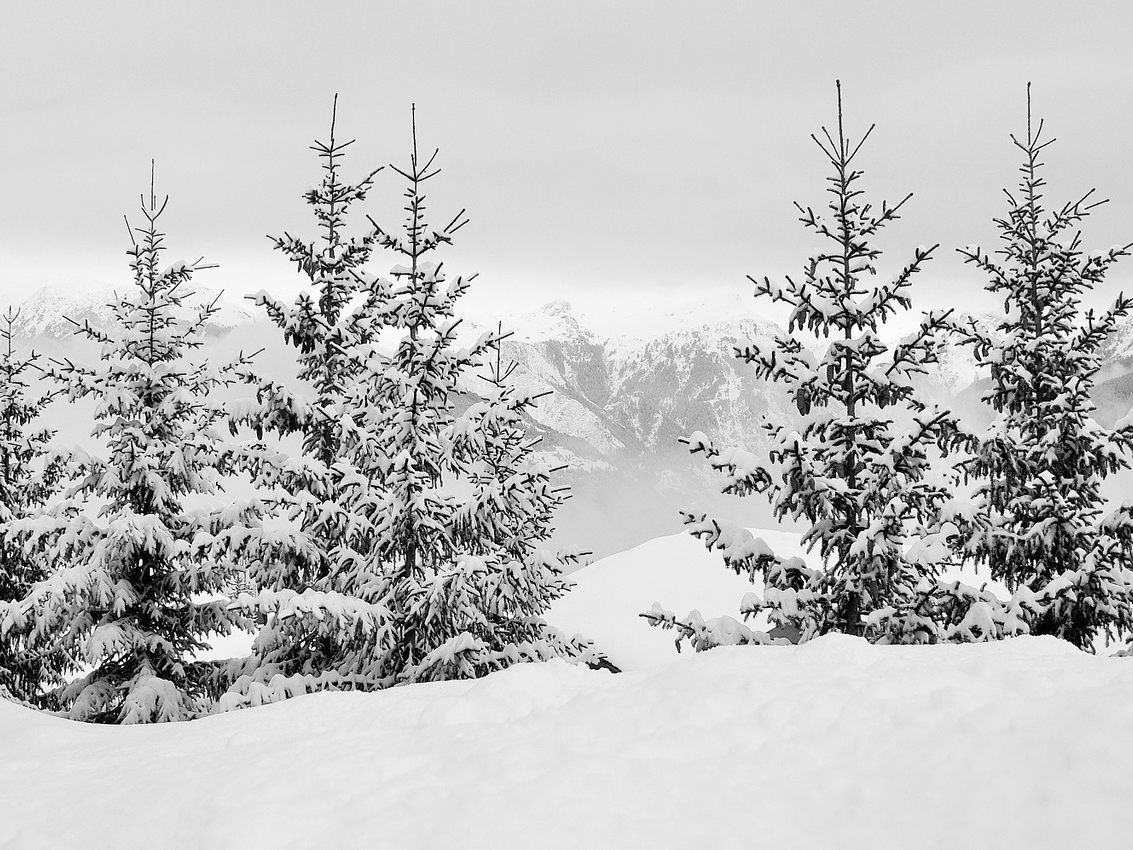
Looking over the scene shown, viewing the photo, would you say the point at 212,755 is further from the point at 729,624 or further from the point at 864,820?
the point at 729,624

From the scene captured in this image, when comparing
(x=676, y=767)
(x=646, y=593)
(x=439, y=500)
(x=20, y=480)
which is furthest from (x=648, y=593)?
(x=676, y=767)

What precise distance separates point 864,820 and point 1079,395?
399 inches

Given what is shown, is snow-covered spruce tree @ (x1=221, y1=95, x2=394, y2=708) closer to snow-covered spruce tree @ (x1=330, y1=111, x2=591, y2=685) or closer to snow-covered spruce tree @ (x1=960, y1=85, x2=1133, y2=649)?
snow-covered spruce tree @ (x1=330, y1=111, x2=591, y2=685)

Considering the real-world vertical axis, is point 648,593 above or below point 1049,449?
below

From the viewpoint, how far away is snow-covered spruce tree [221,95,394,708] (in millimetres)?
11406

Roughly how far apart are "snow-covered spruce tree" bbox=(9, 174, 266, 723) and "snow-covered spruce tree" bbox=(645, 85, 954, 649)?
7383 mm

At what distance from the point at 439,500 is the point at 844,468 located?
18.3 feet

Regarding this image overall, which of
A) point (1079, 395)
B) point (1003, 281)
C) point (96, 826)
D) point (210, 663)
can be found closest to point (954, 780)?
point (96, 826)

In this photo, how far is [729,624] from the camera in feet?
33.9

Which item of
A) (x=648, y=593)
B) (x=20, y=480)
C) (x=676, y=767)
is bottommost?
(x=648, y=593)

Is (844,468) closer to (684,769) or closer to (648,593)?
(684,769)

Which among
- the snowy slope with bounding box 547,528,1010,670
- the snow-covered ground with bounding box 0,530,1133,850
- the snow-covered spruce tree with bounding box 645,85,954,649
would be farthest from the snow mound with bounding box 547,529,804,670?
the snow-covered ground with bounding box 0,530,1133,850

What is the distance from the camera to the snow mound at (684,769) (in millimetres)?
3570

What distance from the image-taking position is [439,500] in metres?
12.0
